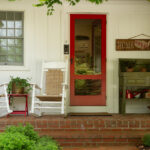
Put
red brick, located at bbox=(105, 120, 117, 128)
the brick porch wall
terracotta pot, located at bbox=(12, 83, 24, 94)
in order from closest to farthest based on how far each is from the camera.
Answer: the brick porch wall
red brick, located at bbox=(105, 120, 117, 128)
terracotta pot, located at bbox=(12, 83, 24, 94)

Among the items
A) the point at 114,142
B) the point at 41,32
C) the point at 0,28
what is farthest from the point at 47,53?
the point at 114,142

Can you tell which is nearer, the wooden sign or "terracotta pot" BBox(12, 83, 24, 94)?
"terracotta pot" BBox(12, 83, 24, 94)

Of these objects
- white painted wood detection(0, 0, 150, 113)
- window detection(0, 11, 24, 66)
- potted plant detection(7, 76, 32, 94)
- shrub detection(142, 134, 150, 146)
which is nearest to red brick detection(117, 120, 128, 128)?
shrub detection(142, 134, 150, 146)

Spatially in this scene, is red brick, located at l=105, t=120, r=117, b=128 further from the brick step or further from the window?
the window

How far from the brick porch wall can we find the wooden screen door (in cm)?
96

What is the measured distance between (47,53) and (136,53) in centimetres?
193

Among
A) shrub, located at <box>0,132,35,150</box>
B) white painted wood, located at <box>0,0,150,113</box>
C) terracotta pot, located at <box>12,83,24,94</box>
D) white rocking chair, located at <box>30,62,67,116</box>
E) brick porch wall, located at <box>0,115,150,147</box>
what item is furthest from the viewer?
white painted wood, located at <box>0,0,150,113</box>

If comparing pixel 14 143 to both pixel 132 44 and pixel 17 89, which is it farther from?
pixel 132 44

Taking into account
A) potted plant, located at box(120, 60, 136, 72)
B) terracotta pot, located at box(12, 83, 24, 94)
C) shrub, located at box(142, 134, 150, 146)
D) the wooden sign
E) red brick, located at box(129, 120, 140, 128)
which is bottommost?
shrub, located at box(142, 134, 150, 146)

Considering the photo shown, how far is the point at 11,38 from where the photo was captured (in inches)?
240

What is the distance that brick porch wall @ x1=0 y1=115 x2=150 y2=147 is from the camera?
4809mm

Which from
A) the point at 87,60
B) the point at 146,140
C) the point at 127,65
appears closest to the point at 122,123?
the point at 146,140

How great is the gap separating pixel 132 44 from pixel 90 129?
2177mm

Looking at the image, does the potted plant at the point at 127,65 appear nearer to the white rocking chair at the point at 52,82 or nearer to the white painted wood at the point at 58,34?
the white painted wood at the point at 58,34
